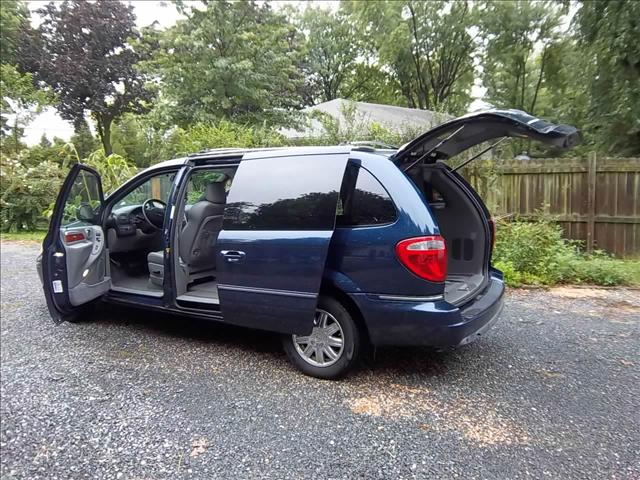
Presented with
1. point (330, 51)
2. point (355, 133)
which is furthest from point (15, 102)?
point (330, 51)

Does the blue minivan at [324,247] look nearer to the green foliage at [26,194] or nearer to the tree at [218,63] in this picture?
the tree at [218,63]

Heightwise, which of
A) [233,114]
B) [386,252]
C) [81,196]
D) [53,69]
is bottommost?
[386,252]

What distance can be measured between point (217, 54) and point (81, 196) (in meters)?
9.07

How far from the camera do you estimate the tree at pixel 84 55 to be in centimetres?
2106

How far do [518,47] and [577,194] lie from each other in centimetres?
1559

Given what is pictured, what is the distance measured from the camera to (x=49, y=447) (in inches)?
98.0

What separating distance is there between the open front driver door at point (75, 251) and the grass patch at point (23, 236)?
8426 millimetres

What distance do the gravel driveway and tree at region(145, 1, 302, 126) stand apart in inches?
355

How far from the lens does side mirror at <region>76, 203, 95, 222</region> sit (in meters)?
4.23

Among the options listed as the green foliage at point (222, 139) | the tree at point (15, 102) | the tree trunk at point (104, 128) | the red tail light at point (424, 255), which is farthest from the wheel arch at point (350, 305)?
the tree trunk at point (104, 128)

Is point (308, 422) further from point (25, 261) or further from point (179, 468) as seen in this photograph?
point (25, 261)

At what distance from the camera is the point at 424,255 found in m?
2.83

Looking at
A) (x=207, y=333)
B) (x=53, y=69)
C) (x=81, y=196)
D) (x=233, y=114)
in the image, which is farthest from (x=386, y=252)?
(x=53, y=69)

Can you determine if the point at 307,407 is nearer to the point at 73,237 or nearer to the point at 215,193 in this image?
the point at 215,193
